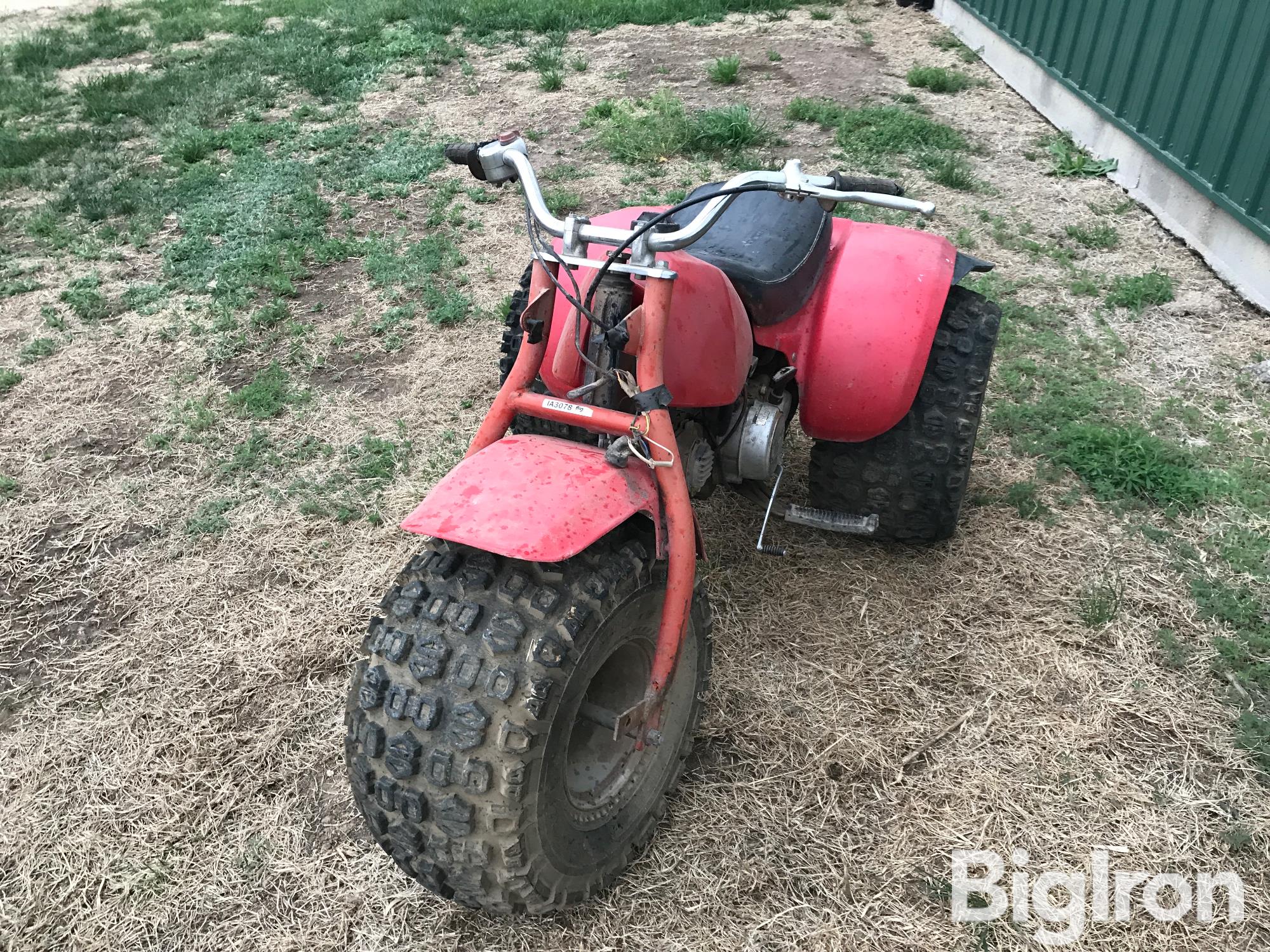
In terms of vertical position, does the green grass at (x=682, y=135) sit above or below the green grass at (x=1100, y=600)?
above

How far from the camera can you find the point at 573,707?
179 centimetres

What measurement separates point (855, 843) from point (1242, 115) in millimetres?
4316

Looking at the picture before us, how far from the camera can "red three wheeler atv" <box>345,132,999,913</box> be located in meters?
1.69

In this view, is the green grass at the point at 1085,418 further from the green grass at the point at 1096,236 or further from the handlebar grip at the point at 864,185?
the handlebar grip at the point at 864,185

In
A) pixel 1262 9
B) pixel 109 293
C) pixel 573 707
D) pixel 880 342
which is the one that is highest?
pixel 1262 9

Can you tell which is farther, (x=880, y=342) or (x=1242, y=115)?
(x=1242, y=115)

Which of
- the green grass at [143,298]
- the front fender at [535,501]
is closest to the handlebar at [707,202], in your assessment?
the front fender at [535,501]

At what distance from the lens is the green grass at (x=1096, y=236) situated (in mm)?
4852

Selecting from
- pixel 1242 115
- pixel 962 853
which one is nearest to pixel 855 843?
pixel 962 853

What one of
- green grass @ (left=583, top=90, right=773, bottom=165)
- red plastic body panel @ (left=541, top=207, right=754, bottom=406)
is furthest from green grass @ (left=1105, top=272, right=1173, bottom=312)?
red plastic body panel @ (left=541, top=207, right=754, bottom=406)

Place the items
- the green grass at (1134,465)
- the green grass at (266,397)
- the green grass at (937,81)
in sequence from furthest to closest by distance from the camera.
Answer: the green grass at (937,81) < the green grass at (266,397) < the green grass at (1134,465)

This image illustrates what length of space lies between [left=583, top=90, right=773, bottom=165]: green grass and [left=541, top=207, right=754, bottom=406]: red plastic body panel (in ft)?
13.0

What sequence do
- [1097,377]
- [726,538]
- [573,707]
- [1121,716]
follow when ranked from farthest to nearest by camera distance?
1. [1097,377]
2. [726,538]
3. [1121,716]
4. [573,707]

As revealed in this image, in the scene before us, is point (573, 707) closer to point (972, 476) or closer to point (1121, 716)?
point (1121, 716)
